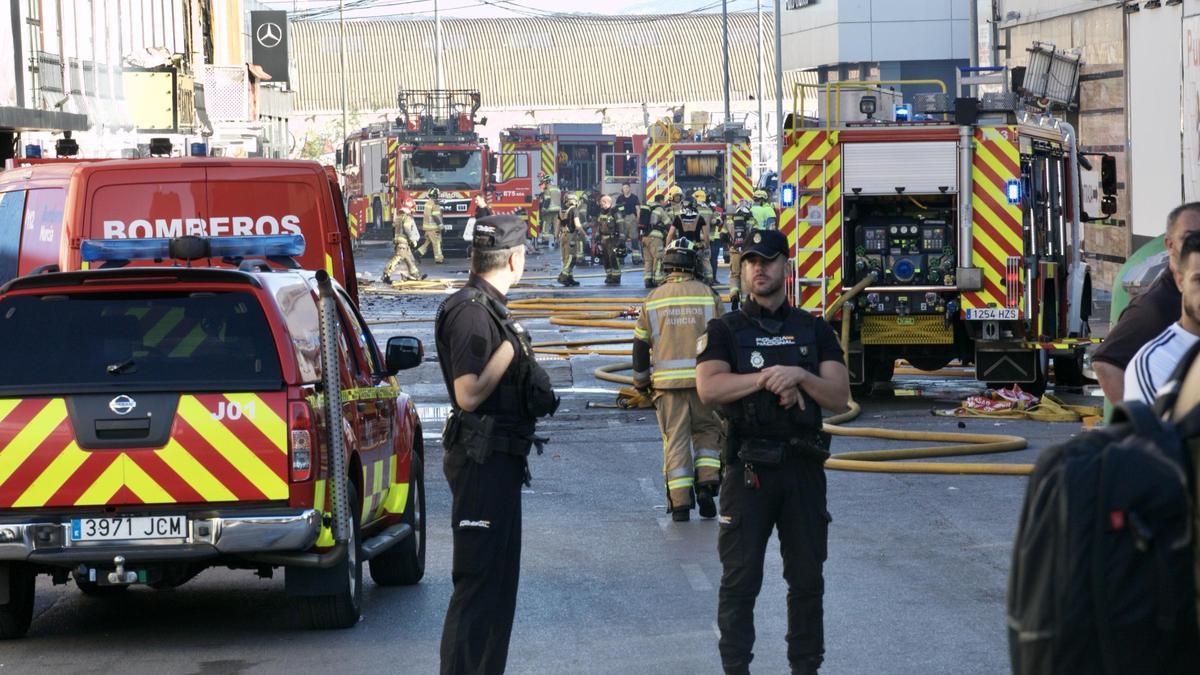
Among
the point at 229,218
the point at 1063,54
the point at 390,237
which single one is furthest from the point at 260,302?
the point at 390,237

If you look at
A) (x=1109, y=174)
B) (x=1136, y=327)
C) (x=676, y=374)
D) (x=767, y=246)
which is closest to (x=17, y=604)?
(x=767, y=246)

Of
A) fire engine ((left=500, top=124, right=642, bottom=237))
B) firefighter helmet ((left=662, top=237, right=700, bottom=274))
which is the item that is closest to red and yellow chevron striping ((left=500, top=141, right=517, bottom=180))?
fire engine ((left=500, top=124, right=642, bottom=237))

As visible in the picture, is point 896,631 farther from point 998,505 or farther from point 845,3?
point 845,3

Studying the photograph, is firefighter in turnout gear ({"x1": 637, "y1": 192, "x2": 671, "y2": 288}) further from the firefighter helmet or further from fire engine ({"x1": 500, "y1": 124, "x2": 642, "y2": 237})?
fire engine ({"x1": 500, "y1": 124, "x2": 642, "y2": 237})

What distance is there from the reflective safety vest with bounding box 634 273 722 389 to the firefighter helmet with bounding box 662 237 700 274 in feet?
0.30

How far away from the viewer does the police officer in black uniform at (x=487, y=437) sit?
6.30 metres

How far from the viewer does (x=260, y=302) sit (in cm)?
791

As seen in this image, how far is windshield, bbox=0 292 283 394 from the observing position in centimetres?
775

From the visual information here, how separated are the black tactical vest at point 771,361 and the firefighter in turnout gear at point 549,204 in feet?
131

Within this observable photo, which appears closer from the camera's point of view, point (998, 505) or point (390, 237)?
point (998, 505)

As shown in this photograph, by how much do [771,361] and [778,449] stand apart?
1.21 feet

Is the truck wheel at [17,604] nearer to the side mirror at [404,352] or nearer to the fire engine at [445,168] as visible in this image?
the side mirror at [404,352]

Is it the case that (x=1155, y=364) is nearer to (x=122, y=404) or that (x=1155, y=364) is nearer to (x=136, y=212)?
(x=122, y=404)

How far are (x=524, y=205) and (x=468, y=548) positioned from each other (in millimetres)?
44305
